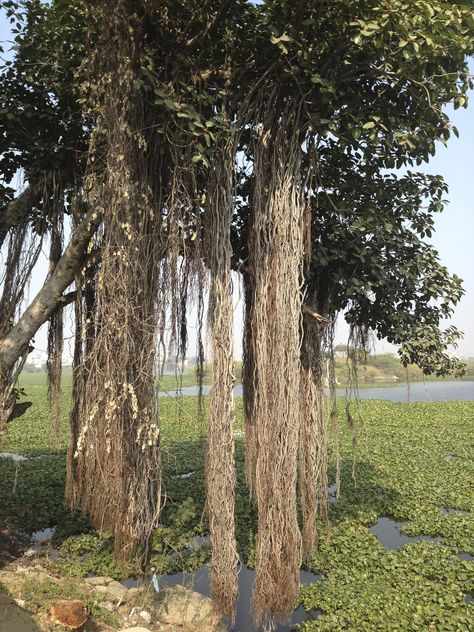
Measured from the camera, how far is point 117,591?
4.38 meters

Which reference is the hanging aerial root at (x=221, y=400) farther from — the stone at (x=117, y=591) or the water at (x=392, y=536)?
the water at (x=392, y=536)

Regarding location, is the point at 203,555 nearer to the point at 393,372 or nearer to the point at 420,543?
the point at 420,543

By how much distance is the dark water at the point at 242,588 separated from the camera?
14.1ft

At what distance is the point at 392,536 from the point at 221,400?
3.63 m

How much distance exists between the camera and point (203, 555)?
521cm

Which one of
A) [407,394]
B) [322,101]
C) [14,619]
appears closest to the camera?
[14,619]

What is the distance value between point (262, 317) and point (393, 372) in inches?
2015

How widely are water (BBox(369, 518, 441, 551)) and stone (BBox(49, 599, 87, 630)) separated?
3.62 m

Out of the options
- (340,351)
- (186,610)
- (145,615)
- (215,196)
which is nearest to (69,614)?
(145,615)

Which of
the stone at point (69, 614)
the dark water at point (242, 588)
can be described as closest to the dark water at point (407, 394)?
the dark water at point (242, 588)

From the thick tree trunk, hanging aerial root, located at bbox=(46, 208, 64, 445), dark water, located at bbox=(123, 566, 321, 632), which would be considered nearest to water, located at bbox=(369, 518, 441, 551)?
dark water, located at bbox=(123, 566, 321, 632)

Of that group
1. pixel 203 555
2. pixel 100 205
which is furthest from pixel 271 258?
pixel 203 555

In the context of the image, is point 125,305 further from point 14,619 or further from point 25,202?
point 14,619

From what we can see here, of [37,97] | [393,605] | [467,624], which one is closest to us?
[467,624]
